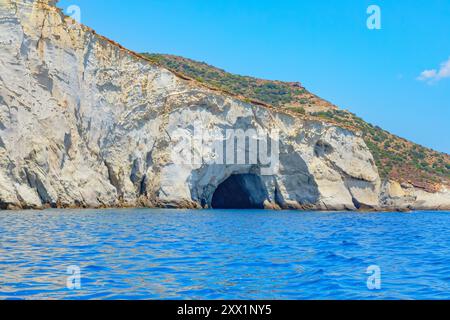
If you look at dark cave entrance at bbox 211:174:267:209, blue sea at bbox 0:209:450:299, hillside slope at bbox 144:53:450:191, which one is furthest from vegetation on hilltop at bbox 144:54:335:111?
blue sea at bbox 0:209:450:299

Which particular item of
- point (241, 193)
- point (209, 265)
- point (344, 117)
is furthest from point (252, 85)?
point (209, 265)

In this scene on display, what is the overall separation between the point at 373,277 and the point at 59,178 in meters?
27.6

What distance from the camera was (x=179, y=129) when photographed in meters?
41.1

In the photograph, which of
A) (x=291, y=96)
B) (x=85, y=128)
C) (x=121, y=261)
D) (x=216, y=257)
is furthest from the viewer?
(x=291, y=96)

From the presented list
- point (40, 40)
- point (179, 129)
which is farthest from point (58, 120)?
point (179, 129)

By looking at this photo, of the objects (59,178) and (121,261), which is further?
(59,178)

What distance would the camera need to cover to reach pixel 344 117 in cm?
8706

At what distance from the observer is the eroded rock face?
3228cm

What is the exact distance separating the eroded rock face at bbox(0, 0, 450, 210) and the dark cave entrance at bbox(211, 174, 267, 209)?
463 millimetres

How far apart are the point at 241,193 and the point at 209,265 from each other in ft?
130

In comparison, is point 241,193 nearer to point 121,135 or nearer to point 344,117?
point 121,135

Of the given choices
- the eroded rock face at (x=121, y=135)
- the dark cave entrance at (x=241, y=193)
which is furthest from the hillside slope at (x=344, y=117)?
the eroded rock face at (x=121, y=135)

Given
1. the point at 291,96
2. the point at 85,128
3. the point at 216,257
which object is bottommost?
the point at 216,257
